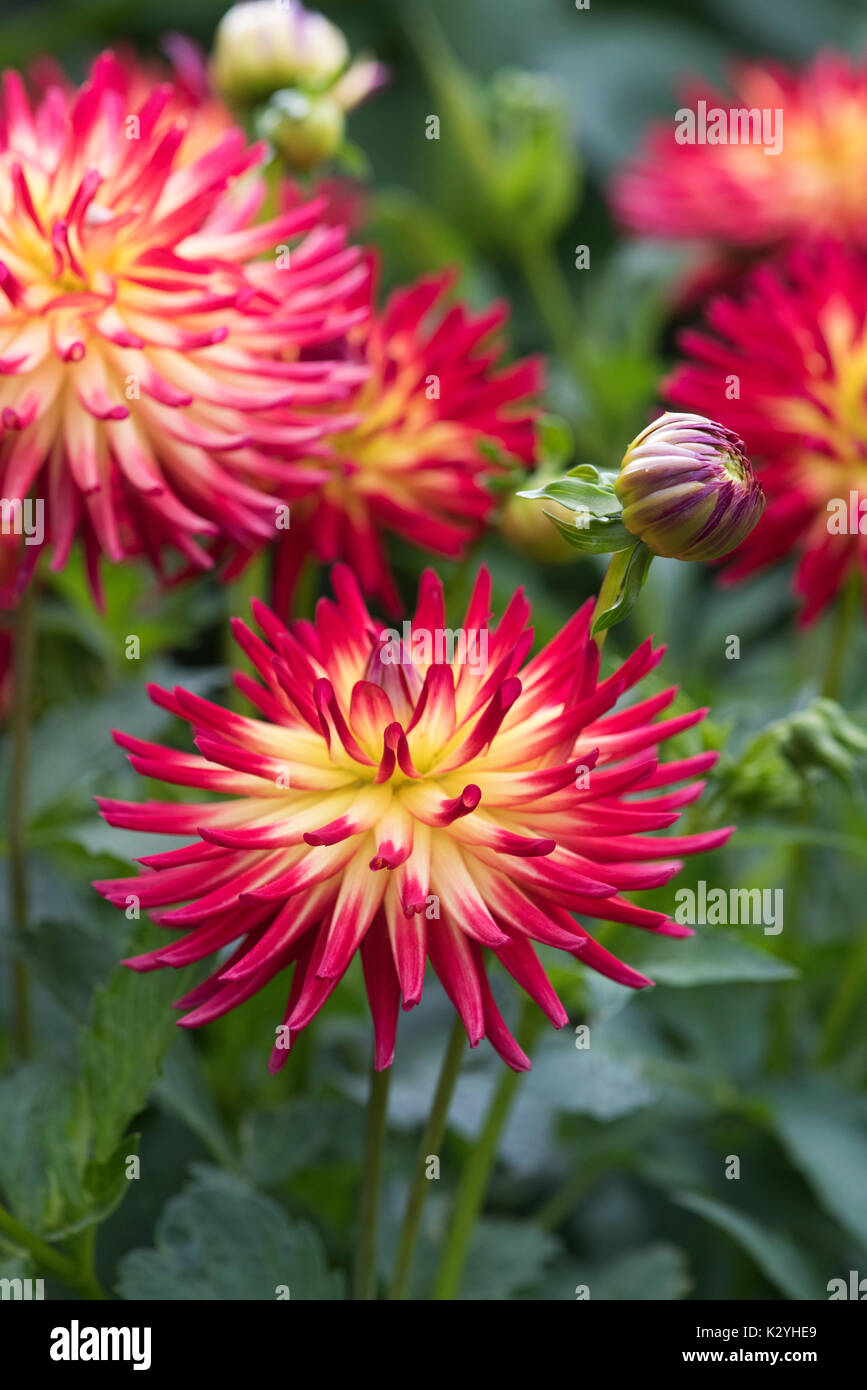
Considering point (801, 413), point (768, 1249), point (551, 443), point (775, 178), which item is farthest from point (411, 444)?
point (775, 178)

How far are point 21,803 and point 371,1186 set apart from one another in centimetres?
24

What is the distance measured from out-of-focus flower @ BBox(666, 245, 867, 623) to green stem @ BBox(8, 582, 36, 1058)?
296 millimetres

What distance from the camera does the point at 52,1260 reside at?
1.66 feet

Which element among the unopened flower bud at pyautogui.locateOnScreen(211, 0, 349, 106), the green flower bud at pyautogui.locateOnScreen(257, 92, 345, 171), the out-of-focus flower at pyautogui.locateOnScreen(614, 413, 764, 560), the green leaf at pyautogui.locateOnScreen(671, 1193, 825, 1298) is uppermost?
the unopened flower bud at pyautogui.locateOnScreen(211, 0, 349, 106)

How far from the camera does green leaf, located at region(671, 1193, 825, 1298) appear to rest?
0.63 meters

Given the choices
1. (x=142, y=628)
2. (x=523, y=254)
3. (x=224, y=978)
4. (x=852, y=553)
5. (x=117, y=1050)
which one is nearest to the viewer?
(x=224, y=978)

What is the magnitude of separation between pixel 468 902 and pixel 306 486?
219 mm

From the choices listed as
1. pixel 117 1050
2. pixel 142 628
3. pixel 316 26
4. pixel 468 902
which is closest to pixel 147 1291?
pixel 117 1050

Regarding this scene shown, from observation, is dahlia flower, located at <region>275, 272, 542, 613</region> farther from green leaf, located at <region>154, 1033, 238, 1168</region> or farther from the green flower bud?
green leaf, located at <region>154, 1033, 238, 1168</region>

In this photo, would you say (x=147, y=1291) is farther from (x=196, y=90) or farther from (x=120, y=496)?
(x=196, y=90)

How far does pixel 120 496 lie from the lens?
561 mm

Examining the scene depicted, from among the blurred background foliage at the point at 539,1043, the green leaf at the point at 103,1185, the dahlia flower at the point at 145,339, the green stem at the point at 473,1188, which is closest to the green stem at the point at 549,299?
the blurred background foliage at the point at 539,1043

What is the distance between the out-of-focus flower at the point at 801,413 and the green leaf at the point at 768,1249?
0.86 ft

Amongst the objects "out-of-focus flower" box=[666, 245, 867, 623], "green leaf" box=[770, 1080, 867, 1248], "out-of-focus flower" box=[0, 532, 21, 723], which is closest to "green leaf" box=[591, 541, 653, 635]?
"out-of-focus flower" box=[666, 245, 867, 623]
